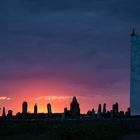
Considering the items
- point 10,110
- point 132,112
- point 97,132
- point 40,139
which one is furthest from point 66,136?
point 10,110

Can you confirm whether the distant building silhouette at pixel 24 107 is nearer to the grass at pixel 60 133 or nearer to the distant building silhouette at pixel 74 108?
the distant building silhouette at pixel 74 108

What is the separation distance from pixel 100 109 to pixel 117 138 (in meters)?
23.8

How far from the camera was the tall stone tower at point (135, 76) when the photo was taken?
169ft

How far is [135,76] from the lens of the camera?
52.3 m

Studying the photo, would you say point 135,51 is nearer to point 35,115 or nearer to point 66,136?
point 35,115

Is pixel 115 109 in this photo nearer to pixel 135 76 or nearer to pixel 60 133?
pixel 135 76

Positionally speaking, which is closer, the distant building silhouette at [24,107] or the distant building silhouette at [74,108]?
the distant building silhouette at [74,108]

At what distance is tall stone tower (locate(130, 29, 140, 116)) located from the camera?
51.5m

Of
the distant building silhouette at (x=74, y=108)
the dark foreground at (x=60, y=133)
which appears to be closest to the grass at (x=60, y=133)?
the dark foreground at (x=60, y=133)

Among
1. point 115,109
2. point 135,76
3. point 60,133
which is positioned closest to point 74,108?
point 115,109

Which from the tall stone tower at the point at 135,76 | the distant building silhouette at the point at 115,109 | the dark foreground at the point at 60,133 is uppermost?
the tall stone tower at the point at 135,76

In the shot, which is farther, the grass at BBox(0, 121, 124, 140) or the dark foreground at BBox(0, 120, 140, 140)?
the dark foreground at BBox(0, 120, 140, 140)

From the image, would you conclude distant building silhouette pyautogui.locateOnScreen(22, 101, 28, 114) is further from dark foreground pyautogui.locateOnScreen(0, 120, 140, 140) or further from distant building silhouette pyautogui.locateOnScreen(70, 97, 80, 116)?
dark foreground pyautogui.locateOnScreen(0, 120, 140, 140)

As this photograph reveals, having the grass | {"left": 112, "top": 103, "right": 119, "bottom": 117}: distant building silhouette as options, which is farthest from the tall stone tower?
the grass
